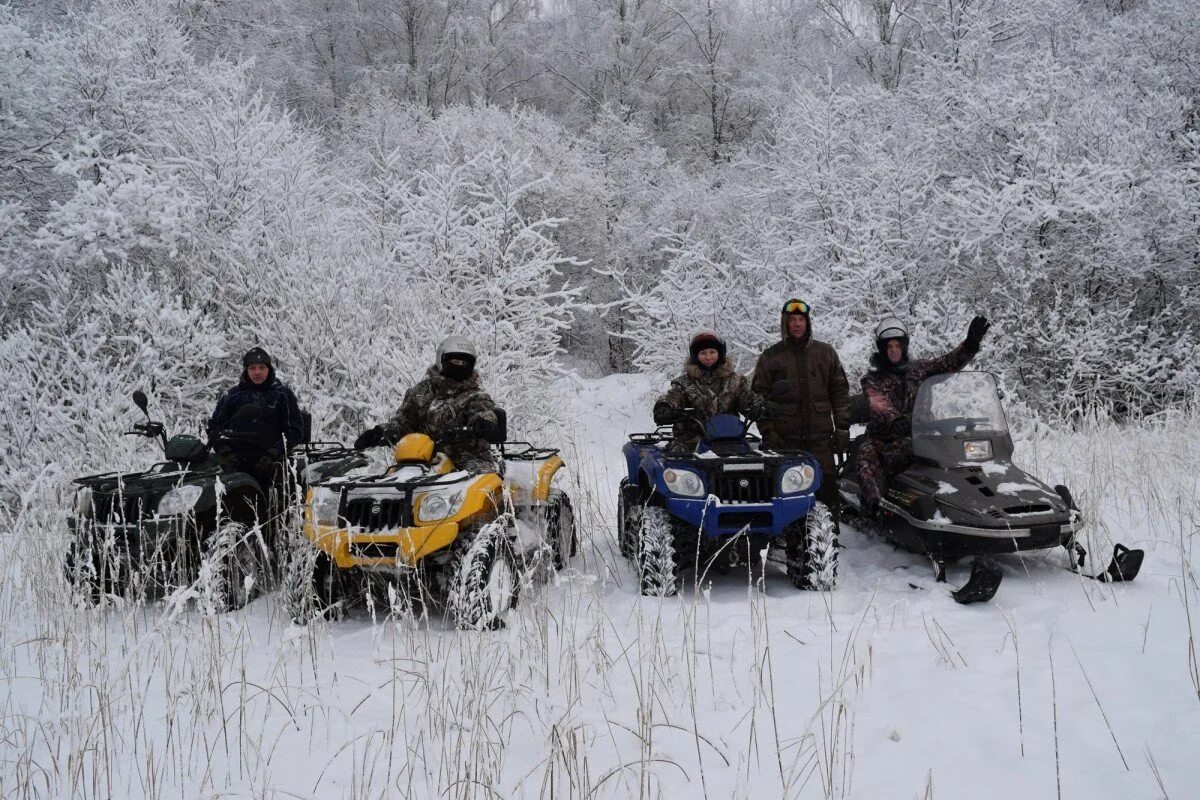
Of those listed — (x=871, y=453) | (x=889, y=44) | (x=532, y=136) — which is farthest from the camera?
(x=532, y=136)

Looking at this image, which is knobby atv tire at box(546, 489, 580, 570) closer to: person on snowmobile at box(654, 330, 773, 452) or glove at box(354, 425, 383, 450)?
person on snowmobile at box(654, 330, 773, 452)

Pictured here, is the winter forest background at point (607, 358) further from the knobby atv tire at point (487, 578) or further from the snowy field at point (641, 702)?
the knobby atv tire at point (487, 578)

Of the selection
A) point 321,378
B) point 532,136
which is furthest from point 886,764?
point 532,136

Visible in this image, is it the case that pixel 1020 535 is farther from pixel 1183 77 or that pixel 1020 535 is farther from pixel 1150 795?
pixel 1183 77

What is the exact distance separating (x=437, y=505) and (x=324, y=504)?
27.3 inches

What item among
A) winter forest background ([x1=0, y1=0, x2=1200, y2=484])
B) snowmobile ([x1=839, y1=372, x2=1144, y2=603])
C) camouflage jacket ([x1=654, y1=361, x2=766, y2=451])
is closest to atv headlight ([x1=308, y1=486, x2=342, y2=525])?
camouflage jacket ([x1=654, y1=361, x2=766, y2=451])

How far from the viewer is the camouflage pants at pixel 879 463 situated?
529 cm

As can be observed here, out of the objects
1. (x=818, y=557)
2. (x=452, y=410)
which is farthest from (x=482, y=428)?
(x=818, y=557)

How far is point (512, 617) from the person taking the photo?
3785 millimetres

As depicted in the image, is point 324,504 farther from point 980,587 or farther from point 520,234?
point 520,234

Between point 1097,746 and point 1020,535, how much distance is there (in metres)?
1.86

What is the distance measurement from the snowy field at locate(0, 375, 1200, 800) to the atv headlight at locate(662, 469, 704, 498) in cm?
66

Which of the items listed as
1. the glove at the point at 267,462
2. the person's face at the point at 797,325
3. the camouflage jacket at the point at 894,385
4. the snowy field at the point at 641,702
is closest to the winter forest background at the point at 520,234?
the camouflage jacket at the point at 894,385

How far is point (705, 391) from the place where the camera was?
5484 millimetres
